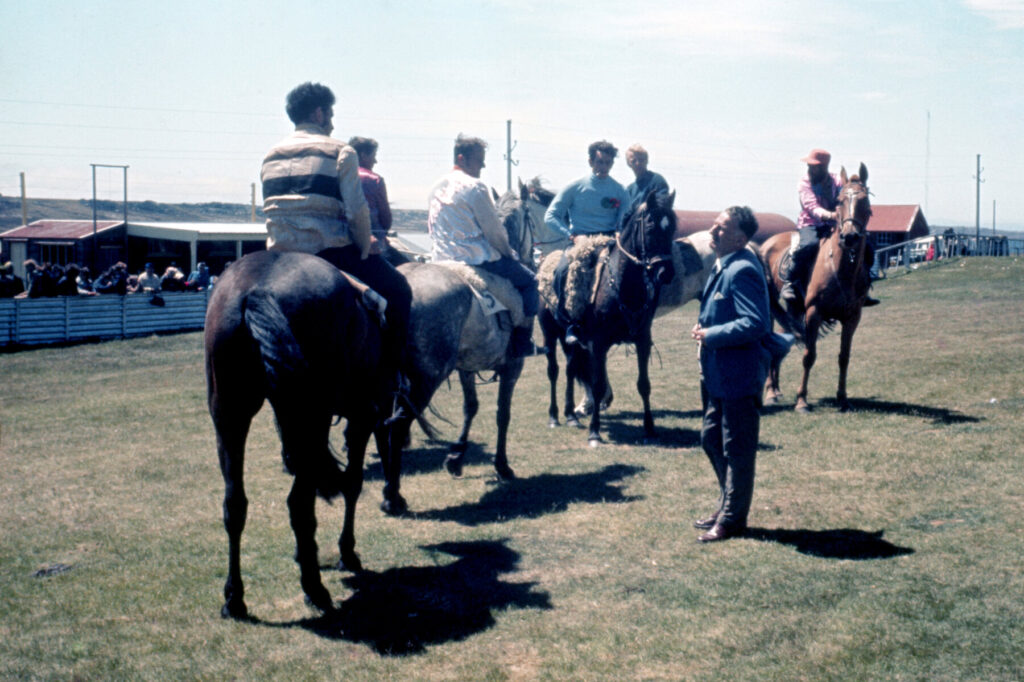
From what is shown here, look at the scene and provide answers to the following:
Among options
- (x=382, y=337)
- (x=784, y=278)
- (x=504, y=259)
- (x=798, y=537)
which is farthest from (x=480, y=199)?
(x=784, y=278)

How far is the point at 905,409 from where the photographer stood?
10352 mm

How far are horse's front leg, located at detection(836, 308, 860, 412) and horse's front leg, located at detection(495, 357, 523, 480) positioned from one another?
433 centimetres

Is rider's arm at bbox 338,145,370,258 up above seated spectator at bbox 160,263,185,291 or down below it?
above

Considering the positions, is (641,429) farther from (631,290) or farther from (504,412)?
(504,412)

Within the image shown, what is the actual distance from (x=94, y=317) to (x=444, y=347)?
19.0 meters

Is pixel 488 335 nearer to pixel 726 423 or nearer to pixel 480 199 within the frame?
pixel 480 199

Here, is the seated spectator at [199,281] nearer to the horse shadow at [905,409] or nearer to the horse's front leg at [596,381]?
the horse's front leg at [596,381]

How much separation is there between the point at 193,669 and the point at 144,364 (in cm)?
1637

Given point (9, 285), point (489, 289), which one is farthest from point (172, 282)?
point (489, 289)

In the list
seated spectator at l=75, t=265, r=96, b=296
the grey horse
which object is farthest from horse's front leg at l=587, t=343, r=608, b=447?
seated spectator at l=75, t=265, r=96, b=296

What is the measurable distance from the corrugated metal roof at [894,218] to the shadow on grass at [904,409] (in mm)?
68145

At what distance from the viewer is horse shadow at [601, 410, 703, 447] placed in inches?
376

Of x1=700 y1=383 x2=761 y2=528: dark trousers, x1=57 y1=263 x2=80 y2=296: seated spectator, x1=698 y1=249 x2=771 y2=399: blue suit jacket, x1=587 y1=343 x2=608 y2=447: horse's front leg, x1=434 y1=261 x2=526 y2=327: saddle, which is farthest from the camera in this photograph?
x1=57 y1=263 x2=80 y2=296: seated spectator

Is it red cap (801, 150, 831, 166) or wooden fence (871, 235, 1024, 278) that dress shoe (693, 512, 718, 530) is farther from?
wooden fence (871, 235, 1024, 278)
